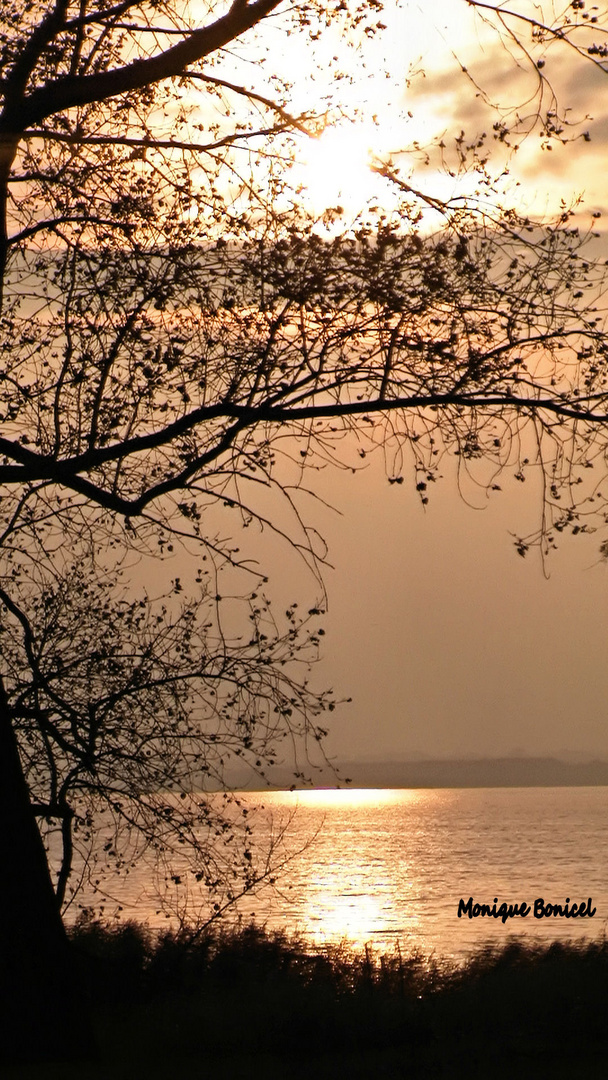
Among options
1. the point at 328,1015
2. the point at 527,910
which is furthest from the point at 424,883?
the point at 328,1015

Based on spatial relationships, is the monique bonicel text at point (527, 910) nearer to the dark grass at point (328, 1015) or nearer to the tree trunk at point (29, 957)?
the dark grass at point (328, 1015)

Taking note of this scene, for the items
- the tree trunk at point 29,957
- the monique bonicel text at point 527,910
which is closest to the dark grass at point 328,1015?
the tree trunk at point 29,957

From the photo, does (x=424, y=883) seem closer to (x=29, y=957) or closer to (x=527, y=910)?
(x=527, y=910)

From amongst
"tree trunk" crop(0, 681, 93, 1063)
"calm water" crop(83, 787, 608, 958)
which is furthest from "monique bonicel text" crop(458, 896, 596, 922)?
"tree trunk" crop(0, 681, 93, 1063)

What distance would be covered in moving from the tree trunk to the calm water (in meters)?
2.54

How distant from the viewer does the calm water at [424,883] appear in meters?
42.9

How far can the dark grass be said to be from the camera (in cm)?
1066

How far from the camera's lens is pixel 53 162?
A: 38.5 ft

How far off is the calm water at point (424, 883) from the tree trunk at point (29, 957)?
254 cm

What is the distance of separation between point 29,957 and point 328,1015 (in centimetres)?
361

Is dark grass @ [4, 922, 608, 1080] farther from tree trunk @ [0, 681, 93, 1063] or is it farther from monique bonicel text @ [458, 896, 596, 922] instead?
monique bonicel text @ [458, 896, 596, 922]

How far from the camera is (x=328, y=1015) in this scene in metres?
12.3

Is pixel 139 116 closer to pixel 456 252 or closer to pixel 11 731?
pixel 456 252

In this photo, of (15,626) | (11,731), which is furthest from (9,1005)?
(15,626)
